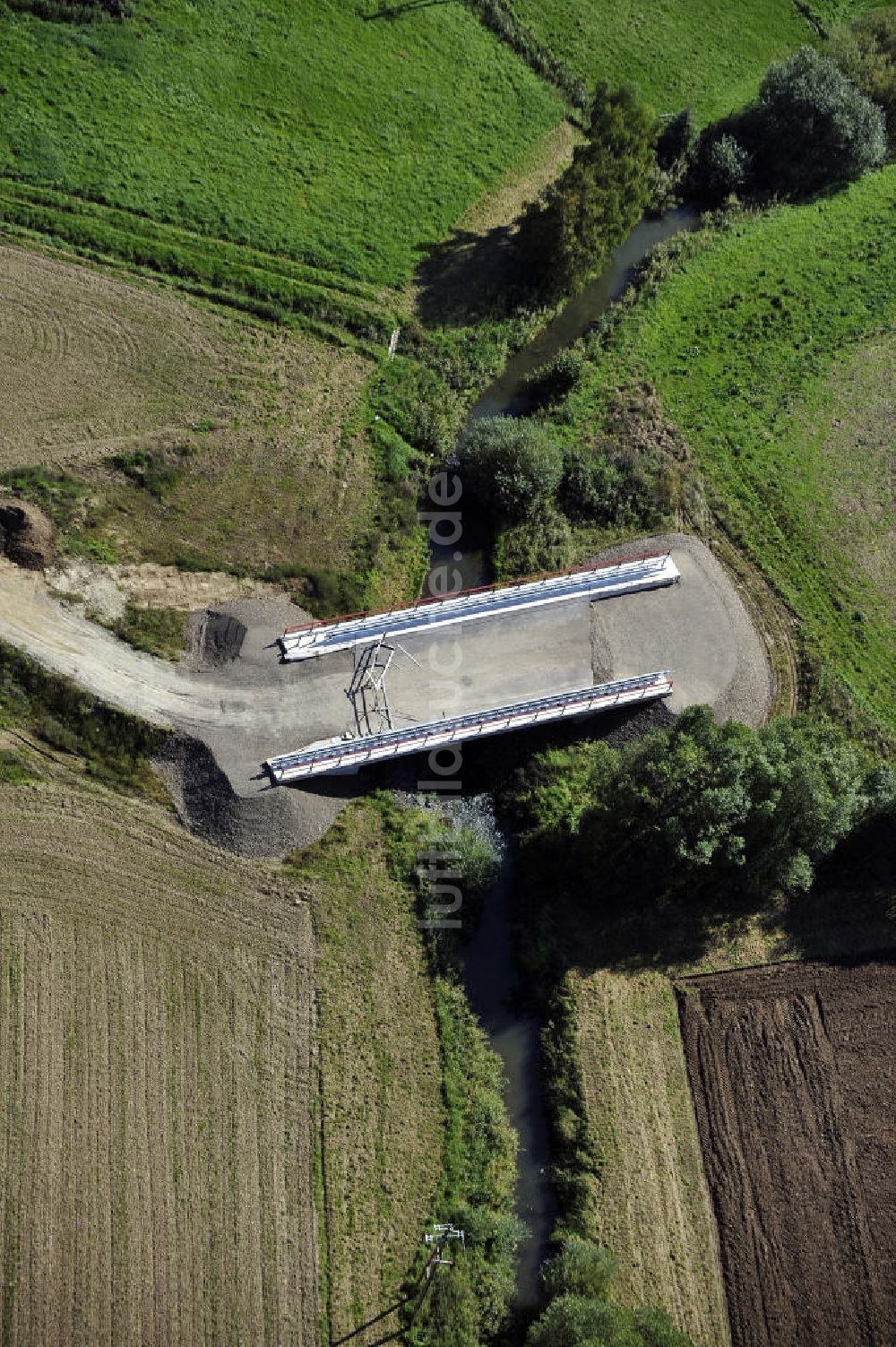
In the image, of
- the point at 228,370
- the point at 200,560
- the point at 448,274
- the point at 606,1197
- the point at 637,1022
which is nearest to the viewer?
A: the point at 606,1197

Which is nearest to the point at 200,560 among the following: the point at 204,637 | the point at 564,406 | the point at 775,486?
the point at 204,637

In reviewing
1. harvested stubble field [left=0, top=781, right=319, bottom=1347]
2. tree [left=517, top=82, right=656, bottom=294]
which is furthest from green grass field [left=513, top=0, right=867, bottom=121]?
harvested stubble field [left=0, top=781, right=319, bottom=1347]

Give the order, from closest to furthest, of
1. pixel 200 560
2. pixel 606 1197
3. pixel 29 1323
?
1. pixel 29 1323
2. pixel 606 1197
3. pixel 200 560

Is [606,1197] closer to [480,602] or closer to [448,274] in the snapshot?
[480,602]

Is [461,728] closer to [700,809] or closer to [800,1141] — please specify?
[700,809]

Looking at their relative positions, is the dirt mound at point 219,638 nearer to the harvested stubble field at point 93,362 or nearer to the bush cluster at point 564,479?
the harvested stubble field at point 93,362

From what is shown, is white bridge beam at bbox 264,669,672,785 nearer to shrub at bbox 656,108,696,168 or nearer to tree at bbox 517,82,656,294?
tree at bbox 517,82,656,294
